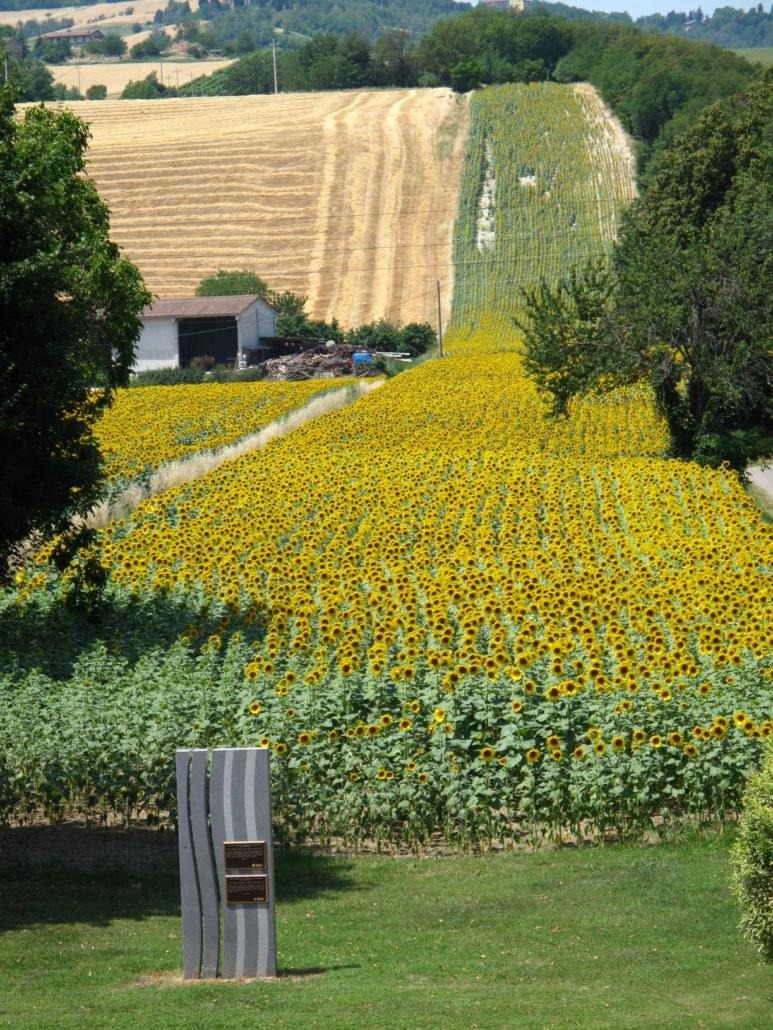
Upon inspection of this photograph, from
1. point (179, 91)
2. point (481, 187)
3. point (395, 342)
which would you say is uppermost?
point (179, 91)

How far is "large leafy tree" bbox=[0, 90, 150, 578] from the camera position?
16172 mm

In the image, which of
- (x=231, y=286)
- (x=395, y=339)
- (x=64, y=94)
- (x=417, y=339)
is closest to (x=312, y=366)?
(x=395, y=339)

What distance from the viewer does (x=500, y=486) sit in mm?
30453

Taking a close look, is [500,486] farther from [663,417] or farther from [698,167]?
[698,167]

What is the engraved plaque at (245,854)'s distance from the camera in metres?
9.16

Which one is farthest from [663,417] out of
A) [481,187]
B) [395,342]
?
[481,187]

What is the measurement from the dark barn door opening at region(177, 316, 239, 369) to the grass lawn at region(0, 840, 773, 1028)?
67.2 meters

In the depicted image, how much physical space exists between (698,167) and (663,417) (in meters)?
23.4

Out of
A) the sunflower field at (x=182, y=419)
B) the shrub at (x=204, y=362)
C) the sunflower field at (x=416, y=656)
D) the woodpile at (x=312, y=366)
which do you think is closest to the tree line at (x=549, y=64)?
the woodpile at (x=312, y=366)

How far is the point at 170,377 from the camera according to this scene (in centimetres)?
6881

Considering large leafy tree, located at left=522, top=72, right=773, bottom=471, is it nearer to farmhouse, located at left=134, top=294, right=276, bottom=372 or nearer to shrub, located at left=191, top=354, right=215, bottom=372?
shrub, located at left=191, top=354, right=215, bottom=372

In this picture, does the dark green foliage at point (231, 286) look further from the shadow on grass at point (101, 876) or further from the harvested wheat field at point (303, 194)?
the shadow on grass at point (101, 876)

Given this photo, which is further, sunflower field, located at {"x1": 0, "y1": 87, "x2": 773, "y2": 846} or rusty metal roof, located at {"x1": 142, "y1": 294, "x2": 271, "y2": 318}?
rusty metal roof, located at {"x1": 142, "y1": 294, "x2": 271, "y2": 318}

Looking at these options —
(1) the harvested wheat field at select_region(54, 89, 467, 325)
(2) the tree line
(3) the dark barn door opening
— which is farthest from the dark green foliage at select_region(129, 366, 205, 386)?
(2) the tree line
